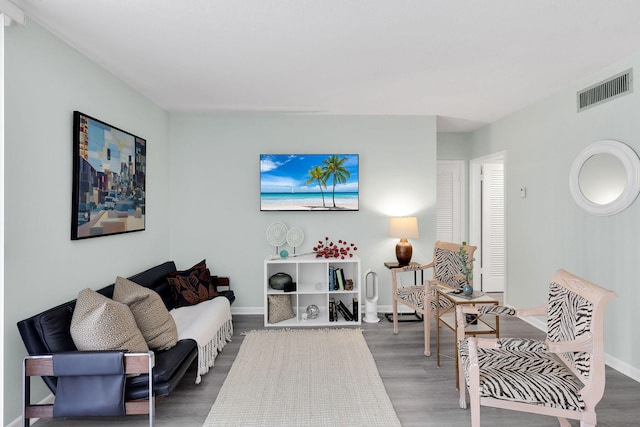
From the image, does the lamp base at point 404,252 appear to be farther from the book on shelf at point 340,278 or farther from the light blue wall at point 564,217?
the light blue wall at point 564,217

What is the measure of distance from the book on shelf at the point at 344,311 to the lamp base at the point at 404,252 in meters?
0.84

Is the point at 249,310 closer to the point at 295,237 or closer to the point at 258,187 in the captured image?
the point at 295,237

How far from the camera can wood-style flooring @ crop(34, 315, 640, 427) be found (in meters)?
2.29

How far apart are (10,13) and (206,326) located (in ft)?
7.81

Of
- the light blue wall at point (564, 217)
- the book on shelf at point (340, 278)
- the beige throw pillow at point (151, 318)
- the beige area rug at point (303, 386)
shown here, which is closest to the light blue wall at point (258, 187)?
the book on shelf at point (340, 278)

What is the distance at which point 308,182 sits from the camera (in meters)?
4.51

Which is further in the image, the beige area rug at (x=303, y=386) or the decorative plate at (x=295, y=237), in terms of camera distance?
the decorative plate at (x=295, y=237)

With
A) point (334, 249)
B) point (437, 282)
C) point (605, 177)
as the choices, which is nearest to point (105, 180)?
point (334, 249)

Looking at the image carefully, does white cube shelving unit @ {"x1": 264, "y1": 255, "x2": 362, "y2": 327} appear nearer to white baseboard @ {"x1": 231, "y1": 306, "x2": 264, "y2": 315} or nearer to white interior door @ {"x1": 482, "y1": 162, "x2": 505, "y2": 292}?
white baseboard @ {"x1": 231, "y1": 306, "x2": 264, "y2": 315}

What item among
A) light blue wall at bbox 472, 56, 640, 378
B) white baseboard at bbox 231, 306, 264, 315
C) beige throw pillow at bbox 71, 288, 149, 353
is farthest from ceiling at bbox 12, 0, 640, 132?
white baseboard at bbox 231, 306, 264, 315

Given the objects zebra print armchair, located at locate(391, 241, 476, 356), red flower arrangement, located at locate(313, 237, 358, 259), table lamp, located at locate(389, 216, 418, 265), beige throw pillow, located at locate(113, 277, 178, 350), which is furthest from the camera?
red flower arrangement, located at locate(313, 237, 358, 259)

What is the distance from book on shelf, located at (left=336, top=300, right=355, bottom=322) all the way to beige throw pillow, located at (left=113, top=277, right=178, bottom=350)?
A: 7.02 ft

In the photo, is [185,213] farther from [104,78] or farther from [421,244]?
[421,244]

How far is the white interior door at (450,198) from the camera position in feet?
18.4
